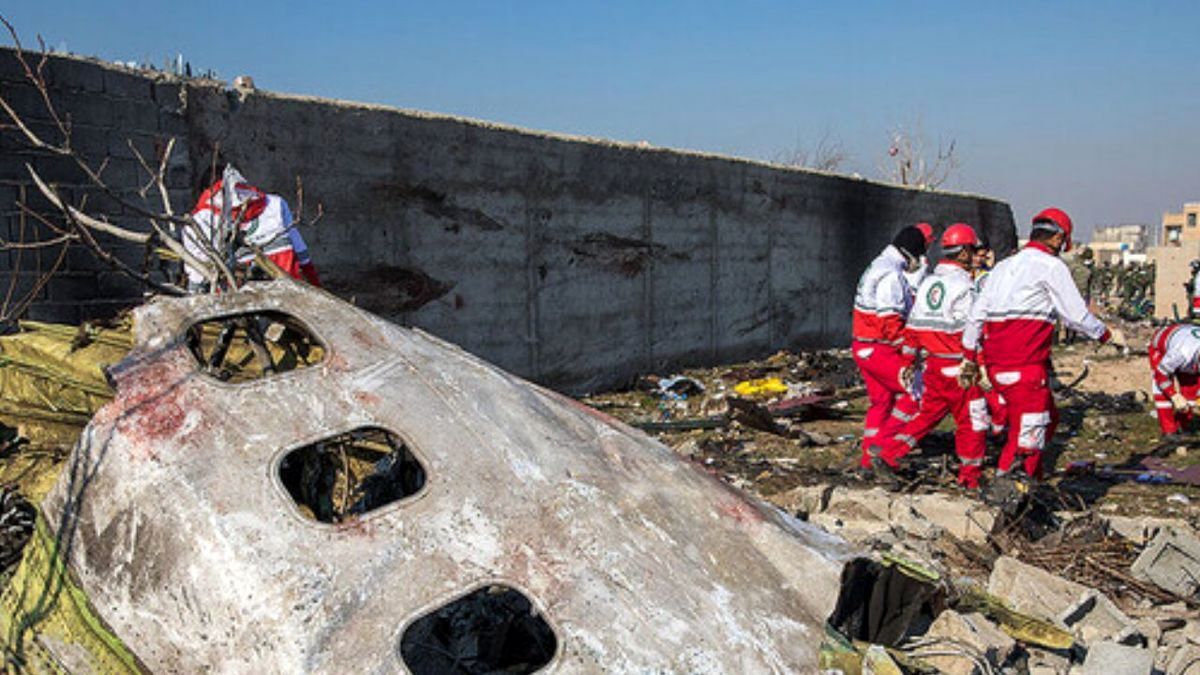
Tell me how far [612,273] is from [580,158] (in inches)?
48.7

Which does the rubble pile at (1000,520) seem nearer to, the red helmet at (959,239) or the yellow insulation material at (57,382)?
the red helmet at (959,239)

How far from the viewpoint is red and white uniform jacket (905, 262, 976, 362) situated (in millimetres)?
6457

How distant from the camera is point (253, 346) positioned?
299cm

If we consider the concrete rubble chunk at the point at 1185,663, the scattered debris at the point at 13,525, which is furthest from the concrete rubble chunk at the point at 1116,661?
the scattered debris at the point at 13,525

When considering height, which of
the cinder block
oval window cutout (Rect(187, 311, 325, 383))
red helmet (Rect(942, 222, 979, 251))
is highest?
the cinder block

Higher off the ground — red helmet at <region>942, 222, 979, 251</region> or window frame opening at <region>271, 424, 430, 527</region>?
red helmet at <region>942, 222, 979, 251</region>

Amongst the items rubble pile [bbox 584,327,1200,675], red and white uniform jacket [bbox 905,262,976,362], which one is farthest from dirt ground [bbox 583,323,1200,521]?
red and white uniform jacket [bbox 905,262,976,362]

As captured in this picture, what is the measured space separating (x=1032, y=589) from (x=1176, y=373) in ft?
15.8

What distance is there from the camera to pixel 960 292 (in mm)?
6508

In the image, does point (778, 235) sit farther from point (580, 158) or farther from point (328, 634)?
point (328, 634)

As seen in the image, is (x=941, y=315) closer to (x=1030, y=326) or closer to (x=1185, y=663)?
(x=1030, y=326)

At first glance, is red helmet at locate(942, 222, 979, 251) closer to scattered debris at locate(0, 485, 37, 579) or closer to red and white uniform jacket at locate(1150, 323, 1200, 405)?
red and white uniform jacket at locate(1150, 323, 1200, 405)

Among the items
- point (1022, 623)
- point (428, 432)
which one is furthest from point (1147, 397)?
point (428, 432)

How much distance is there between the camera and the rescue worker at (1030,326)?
19.1ft
